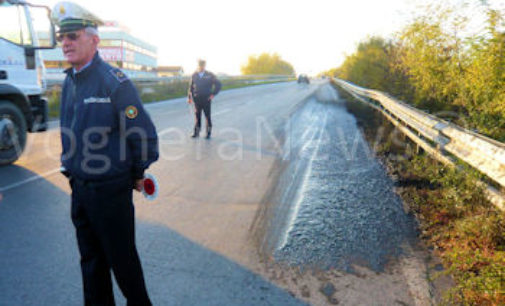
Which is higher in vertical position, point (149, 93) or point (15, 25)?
point (15, 25)

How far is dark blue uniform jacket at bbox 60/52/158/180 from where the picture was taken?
210 centimetres

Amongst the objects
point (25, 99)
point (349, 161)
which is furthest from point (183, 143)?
point (349, 161)

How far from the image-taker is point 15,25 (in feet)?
20.9

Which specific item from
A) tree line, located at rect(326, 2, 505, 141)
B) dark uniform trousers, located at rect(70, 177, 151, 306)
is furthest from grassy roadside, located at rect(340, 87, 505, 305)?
dark uniform trousers, located at rect(70, 177, 151, 306)

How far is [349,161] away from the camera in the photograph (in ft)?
22.1

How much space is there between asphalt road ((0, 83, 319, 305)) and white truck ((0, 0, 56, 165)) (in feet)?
1.71

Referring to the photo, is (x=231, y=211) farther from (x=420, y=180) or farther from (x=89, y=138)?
(x=420, y=180)

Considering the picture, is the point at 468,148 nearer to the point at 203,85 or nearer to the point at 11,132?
the point at 203,85

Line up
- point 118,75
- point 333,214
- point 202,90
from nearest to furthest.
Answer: point 118,75, point 333,214, point 202,90

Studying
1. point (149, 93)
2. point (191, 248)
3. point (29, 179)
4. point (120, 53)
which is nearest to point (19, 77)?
point (29, 179)

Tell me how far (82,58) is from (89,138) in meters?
0.48

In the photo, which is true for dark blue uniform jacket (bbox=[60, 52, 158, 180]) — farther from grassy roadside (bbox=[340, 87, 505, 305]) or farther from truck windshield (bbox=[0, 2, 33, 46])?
truck windshield (bbox=[0, 2, 33, 46])

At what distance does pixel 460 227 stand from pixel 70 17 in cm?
372

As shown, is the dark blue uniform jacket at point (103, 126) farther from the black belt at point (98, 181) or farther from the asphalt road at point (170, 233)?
the asphalt road at point (170, 233)
